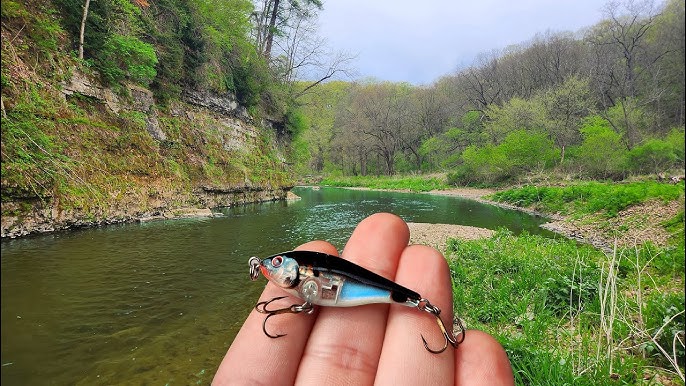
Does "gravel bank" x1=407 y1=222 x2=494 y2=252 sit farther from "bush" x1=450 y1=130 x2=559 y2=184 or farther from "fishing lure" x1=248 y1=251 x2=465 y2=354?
"bush" x1=450 y1=130 x2=559 y2=184

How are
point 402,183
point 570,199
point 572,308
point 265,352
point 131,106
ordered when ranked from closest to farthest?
point 265,352
point 572,308
point 131,106
point 570,199
point 402,183

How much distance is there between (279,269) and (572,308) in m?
4.36

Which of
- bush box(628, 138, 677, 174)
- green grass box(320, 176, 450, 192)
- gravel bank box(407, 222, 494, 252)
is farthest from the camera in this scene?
green grass box(320, 176, 450, 192)

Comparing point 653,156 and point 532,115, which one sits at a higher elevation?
point 532,115

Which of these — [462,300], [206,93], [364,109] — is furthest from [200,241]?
[364,109]

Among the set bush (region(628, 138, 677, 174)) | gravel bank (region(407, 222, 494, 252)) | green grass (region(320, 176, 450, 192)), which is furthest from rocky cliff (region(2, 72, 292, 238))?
green grass (region(320, 176, 450, 192))

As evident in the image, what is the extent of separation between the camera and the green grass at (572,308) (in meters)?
2.01

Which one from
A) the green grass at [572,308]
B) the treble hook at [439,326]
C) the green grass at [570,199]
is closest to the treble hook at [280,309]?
the treble hook at [439,326]

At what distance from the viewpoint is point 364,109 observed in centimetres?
5994

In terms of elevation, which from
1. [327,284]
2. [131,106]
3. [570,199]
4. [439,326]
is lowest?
[570,199]

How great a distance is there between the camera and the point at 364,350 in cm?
140

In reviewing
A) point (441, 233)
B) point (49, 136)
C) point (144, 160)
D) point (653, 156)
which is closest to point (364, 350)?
point (653, 156)

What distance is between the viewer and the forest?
0.80 metres

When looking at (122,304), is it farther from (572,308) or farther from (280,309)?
(572,308)
